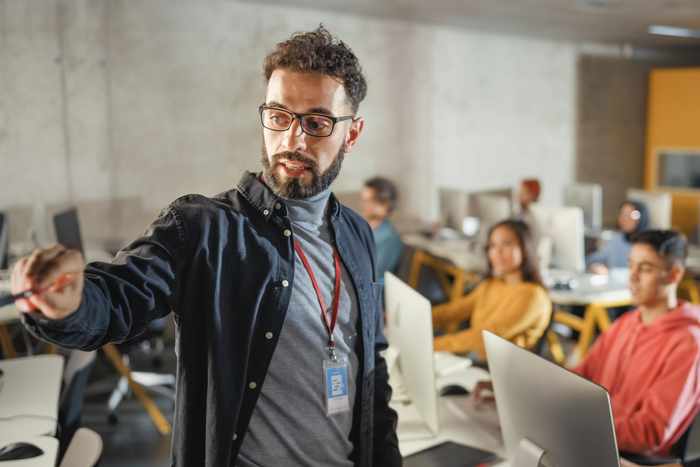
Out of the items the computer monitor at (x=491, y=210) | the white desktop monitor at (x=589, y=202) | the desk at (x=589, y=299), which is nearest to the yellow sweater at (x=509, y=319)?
the desk at (x=589, y=299)

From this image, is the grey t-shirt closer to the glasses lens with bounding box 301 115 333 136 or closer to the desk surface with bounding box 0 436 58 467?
the glasses lens with bounding box 301 115 333 136

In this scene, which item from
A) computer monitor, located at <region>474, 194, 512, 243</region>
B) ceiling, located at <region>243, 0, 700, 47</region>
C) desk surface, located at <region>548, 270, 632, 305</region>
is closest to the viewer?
desk surface, located at <region>548, 270, 632, 305</region>

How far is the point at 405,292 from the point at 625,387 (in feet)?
2.79

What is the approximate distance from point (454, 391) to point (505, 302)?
704 mm

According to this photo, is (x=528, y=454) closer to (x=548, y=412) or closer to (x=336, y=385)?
(x=548, y=412)

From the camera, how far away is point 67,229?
3.20m

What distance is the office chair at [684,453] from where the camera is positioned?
193 centimetres

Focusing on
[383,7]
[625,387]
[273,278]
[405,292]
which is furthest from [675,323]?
[383,7]

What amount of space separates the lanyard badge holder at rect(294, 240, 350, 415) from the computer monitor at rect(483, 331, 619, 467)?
16.6 inches

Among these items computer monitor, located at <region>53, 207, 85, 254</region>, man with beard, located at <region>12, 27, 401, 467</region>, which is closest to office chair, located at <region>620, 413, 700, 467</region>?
man with beard, located at <region>12, 27, 401, 467</region>

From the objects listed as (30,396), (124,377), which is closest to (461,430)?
(30,396)

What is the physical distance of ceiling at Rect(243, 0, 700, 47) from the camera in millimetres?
5668

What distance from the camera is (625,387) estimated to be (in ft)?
6.98

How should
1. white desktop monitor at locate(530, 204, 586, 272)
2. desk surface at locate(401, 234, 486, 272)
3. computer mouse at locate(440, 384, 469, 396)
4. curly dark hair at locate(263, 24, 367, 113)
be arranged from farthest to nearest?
desk surface at locate(401, 234, 486, 272)
white desktop monitor at locate(530, 204, 586, 272)
computer mouse at locate(440, 384, 469, 396)
curly dark hair at locate(263, 24, 367, 113)
